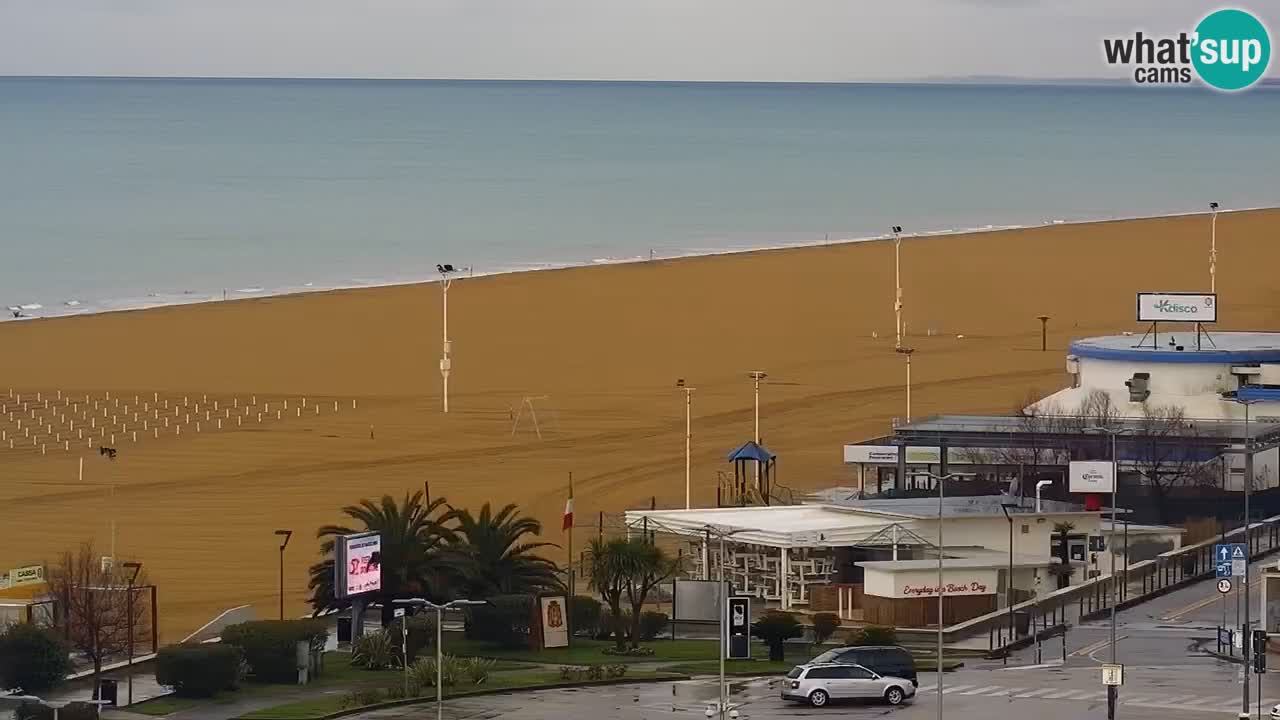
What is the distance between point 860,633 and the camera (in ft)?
188

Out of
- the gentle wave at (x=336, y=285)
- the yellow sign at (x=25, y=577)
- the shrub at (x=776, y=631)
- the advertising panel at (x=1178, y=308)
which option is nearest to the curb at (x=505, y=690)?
the shrub at (x=776, y=631)

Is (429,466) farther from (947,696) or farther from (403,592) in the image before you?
(947,696)

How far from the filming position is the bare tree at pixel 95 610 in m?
53.4

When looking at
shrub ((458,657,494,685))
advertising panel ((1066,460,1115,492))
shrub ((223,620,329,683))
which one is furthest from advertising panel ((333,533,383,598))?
advertising panel ((1066,460,1115,492))

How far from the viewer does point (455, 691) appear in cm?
5181

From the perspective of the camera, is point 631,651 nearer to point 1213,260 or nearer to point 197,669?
point 197,669

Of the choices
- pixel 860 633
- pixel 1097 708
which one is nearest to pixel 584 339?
pixel 860 633

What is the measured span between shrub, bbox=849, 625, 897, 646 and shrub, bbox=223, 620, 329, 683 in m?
12.1

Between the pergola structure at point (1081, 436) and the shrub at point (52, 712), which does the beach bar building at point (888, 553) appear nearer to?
the pergola structure at point (1081, 436)

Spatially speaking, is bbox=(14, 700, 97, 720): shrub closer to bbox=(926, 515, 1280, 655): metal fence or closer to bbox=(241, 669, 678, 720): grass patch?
bbox=(241, 669, 678, 720): grass patch

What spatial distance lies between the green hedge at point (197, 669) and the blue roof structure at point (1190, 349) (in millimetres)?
41685

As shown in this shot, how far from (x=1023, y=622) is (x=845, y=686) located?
11321 millimetres

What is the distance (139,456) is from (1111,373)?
33.3 meters

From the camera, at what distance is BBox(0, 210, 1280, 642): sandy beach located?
255ft
